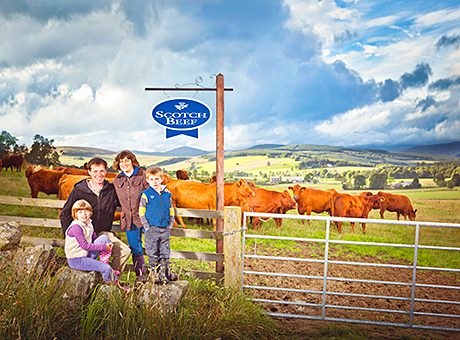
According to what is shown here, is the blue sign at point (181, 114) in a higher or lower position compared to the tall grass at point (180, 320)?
higher

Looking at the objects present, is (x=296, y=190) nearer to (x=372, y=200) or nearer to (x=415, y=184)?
(x=372, y=200)

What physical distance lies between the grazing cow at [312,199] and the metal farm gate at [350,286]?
0.83 m

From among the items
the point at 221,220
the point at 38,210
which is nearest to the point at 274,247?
the point at 221,220

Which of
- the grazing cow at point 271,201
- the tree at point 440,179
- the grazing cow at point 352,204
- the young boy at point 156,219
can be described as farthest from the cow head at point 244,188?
the young boy at point 156,219

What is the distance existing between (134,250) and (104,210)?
590mm

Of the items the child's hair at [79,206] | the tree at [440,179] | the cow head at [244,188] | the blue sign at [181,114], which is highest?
the blue sign at [181,114]

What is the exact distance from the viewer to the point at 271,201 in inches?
348

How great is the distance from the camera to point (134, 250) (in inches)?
178

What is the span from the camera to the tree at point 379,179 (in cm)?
835

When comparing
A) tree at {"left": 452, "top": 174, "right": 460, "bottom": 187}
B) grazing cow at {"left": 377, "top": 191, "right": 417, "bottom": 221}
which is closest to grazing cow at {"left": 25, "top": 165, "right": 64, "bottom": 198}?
grazing cow at {"left": 377, "top": 191, "right": 417, "bottom": 221}

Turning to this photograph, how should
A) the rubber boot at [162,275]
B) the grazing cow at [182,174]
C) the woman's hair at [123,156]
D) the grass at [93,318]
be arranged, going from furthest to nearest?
the grazing cow at [182,174], the woman's hair at [123,156], the rubber boot at [162,275], the grass at [93,318]

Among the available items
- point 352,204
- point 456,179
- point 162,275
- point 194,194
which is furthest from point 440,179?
point 162,275

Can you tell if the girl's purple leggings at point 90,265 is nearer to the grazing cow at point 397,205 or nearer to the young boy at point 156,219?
the young boy at point 156,219

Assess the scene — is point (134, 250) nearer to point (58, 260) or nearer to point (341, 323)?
point (58, 260)
